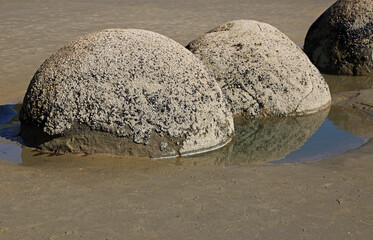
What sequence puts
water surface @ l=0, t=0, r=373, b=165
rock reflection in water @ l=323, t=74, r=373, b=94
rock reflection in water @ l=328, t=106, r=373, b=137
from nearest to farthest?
water surface @ l=0, t=0, r=373, b=165
rock reflection in water @ l=328, t=106, r=373, b=137
rock reflection in water @ l=323, t=74, r=373, b=94

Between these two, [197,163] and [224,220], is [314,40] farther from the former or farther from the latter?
[224,220]

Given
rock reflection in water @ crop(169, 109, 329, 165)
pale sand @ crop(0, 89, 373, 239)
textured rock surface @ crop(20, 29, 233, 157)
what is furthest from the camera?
rock reflection in water @ crop(169, 109, 329, 165)

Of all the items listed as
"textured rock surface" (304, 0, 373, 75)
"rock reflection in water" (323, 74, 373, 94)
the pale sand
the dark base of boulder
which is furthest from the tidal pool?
"textured rock surface" (304, 0, 373, 75)

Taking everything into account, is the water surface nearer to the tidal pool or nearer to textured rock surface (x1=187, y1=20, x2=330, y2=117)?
the tidal pool

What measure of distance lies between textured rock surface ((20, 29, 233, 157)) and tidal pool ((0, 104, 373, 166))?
0.64ft

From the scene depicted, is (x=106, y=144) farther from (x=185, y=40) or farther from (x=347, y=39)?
(x=185, y=40)

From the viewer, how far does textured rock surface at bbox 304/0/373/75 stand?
362 inches

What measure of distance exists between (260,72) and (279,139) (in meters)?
1.01

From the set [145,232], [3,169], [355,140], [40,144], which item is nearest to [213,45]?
[355,140]

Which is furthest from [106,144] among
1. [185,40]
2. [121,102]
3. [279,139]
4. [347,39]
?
[185,40]

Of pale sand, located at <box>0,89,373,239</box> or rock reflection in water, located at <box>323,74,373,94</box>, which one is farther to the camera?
rock reflection in water, located at <box>323,74,373,94</box>

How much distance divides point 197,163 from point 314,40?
5.61 m

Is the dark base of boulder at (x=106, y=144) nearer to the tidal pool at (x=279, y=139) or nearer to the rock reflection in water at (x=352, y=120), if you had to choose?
the tidal pool at (x=279, y=139)

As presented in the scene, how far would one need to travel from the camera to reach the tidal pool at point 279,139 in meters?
5.23
